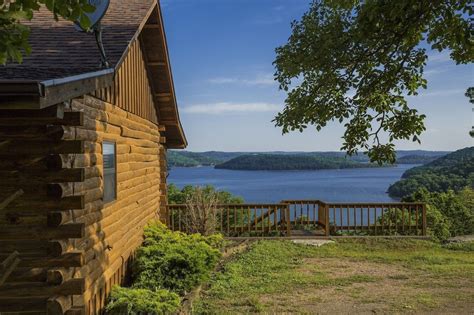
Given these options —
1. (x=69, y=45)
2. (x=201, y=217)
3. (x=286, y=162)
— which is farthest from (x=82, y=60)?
(x=286, y=162)

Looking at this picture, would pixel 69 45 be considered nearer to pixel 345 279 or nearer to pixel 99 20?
pixel 99 20

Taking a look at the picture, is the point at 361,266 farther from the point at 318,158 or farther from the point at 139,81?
the point at 318,158

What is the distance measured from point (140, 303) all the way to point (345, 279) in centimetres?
506

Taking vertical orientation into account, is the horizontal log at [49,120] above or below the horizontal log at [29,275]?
above

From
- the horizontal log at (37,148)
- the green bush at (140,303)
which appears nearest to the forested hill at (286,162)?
the green bush at (140,303)

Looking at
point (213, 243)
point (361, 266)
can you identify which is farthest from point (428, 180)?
point (213, 243)

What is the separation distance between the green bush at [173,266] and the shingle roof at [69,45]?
4.18 m

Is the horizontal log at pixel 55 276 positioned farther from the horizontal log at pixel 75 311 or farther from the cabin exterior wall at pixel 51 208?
the horizontal log at pixel 75 311

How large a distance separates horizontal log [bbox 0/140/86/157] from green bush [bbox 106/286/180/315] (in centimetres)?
272

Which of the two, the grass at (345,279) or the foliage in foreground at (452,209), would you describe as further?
the foliage in foreground at (452,209)

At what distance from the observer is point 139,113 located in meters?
9.42

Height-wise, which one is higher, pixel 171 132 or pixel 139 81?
pixel 139 81

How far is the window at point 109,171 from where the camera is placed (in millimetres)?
6910

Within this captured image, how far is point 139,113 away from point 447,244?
34.5 feet
